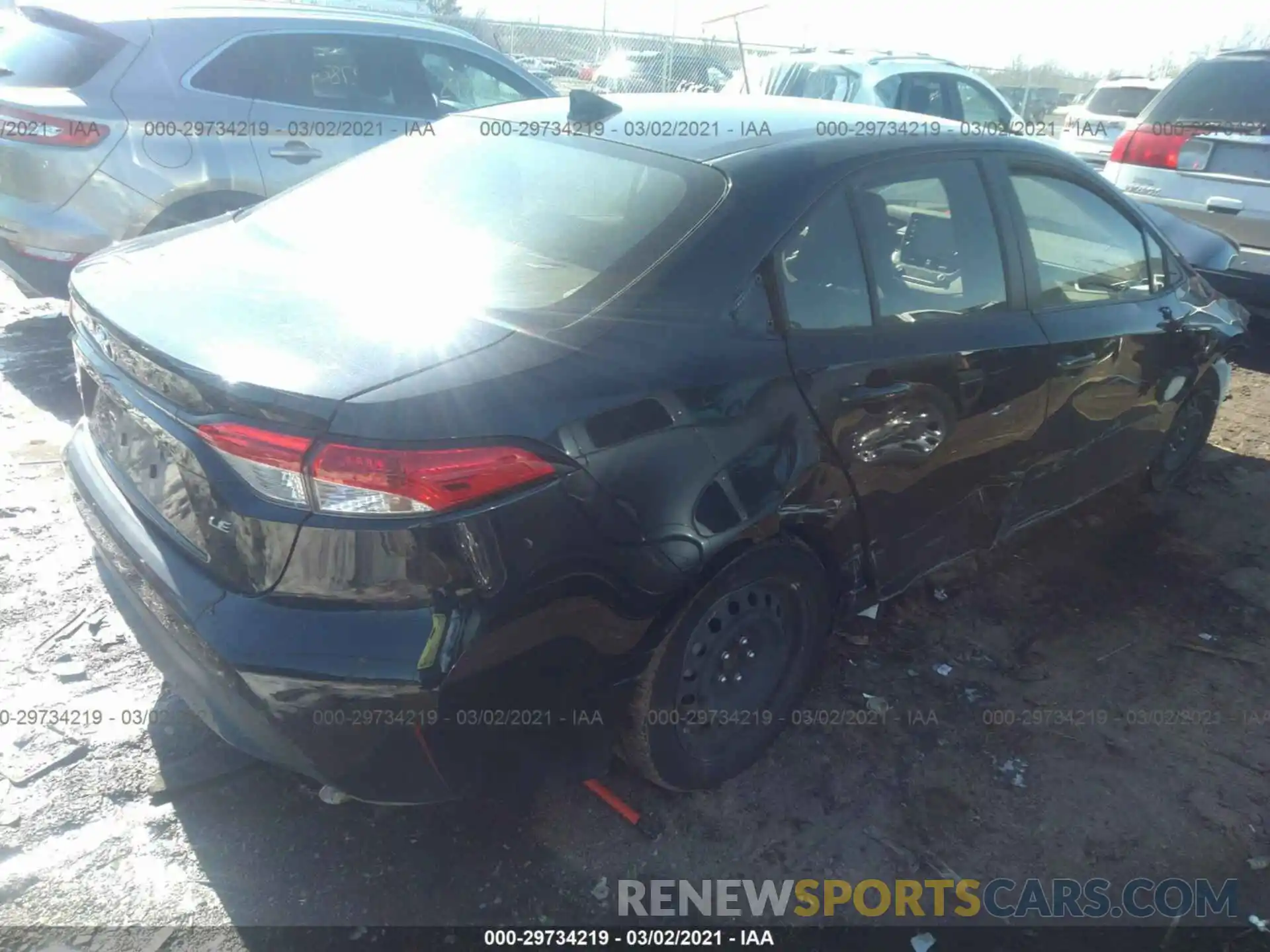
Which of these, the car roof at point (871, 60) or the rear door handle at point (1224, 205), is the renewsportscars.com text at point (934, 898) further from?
the car roof at point (871, 60)

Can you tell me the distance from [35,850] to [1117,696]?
3.26 metres

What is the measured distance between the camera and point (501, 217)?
2.52m

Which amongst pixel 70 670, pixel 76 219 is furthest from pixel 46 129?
pixel 70 670

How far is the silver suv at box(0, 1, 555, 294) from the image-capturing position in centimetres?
462

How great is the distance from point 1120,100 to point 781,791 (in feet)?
34.4

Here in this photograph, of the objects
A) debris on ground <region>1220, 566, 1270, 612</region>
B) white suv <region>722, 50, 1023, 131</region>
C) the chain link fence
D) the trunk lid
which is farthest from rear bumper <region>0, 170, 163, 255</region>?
the chain link fence

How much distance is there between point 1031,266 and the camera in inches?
120

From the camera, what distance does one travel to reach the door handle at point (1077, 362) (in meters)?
3.13

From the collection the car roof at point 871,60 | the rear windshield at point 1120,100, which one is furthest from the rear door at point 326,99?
the rear windshield at point 1120,100

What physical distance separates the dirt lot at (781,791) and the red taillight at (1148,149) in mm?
3731

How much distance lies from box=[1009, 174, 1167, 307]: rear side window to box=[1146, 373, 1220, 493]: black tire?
916mm

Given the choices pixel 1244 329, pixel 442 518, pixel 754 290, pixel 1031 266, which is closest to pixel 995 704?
pixel 1031 266

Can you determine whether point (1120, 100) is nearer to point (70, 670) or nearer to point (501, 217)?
point (501, 217)

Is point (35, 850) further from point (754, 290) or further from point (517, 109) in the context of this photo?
point (517, 109)
